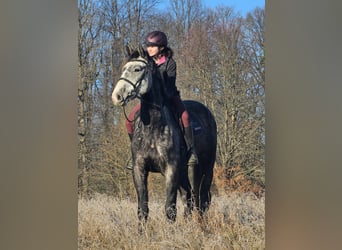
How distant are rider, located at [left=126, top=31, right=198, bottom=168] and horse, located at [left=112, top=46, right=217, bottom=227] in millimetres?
34

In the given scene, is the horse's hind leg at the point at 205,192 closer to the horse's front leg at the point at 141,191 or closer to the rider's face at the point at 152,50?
the horse's front leg at the point at 141,191

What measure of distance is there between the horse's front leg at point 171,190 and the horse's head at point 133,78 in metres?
0.60

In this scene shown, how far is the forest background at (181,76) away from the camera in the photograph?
3.25 m

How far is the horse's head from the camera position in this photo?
3254 millimetres

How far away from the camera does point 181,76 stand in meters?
3.29

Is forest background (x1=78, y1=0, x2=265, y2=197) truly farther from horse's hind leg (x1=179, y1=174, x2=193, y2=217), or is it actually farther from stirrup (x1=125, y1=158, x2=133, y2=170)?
horse's hind leg (x1=179, y1=174, x2=193, y2=217)

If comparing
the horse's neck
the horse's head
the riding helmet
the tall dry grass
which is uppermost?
the riding helmet

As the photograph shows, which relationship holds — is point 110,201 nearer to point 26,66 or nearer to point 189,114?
point 189,114

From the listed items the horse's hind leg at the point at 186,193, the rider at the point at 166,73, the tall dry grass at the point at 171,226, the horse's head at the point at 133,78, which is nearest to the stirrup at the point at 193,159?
the rider at the point at 166,73

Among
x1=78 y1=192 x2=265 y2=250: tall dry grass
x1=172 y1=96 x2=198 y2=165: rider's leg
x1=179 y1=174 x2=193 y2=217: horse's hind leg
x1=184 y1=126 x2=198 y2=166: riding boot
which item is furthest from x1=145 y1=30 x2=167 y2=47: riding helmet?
x1=78 y1=192 x2=265 y2=250: tall dry grass

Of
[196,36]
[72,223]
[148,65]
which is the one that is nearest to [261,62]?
[196,36]

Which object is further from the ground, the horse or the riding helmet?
the riding helmet

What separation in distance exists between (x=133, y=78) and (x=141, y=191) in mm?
828

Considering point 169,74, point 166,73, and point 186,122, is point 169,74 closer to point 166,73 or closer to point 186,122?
point 166,73
